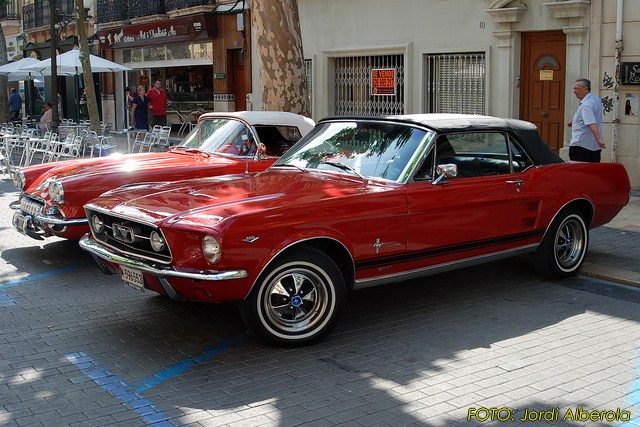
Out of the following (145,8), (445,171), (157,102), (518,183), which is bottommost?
(518,183)

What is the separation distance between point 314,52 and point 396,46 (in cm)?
310

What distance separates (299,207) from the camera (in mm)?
5785

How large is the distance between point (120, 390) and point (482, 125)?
13.2 feet

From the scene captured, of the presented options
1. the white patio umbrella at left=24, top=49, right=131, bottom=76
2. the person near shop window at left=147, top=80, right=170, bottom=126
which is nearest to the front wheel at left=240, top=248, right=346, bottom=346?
the person near shop window at left=147, top=80, right=170, bottom=126

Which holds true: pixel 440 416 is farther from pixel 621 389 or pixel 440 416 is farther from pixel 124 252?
pixel 124 252

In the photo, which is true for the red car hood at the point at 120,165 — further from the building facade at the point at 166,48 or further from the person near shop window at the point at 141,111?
the building facade at the point at 166,48

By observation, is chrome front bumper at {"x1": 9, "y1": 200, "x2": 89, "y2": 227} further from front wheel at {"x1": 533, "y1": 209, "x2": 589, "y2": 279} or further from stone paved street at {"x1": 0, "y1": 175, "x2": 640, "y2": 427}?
front wheel at {"x1": 533, "y1": 209, "x2": 589, "y2": 279}

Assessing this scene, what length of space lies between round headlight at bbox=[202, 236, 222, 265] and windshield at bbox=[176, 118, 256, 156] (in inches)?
155

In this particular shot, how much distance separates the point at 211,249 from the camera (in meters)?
5.45

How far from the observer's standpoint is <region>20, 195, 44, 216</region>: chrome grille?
28.2 feet

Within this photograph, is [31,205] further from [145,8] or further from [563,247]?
[145,8]

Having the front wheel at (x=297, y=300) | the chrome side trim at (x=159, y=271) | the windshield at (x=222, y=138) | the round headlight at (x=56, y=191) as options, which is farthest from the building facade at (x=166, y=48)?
the front wheel at (x=297, y=300)

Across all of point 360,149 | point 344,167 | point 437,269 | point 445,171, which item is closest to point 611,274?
point 437,269

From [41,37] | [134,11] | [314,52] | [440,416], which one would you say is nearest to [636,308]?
[440,416]
